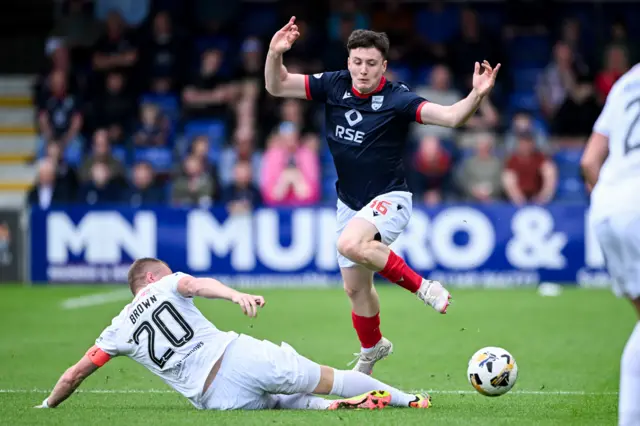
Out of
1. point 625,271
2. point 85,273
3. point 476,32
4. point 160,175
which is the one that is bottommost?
point 85,273

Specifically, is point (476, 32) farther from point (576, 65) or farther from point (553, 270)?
point (553, 270)

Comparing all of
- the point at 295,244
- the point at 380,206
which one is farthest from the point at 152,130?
the point at 380,206

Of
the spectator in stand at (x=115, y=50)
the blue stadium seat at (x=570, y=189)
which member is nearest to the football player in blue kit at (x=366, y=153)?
the blue stadium seat at (x=570, y=189)

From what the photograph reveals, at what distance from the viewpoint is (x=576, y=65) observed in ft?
64.0

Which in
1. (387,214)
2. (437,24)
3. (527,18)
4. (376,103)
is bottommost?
(387,214)

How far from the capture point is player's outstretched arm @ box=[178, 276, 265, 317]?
233 inches

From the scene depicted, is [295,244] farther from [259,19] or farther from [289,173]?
[259,19]

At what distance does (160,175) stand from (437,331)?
747 cm

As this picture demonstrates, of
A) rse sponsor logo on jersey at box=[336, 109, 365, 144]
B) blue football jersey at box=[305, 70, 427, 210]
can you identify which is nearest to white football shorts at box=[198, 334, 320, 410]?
blue football jersey at box=[305, 70, 427, 210]

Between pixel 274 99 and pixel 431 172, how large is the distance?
3100 mm

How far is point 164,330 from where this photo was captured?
6730 mm

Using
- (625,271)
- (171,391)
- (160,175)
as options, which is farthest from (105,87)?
(625,271)

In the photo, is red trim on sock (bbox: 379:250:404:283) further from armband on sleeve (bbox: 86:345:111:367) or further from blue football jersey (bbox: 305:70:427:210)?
armband on sleeve (bbox: 86:345:111:367)

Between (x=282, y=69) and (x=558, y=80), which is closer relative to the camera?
(x=282, y=69)
